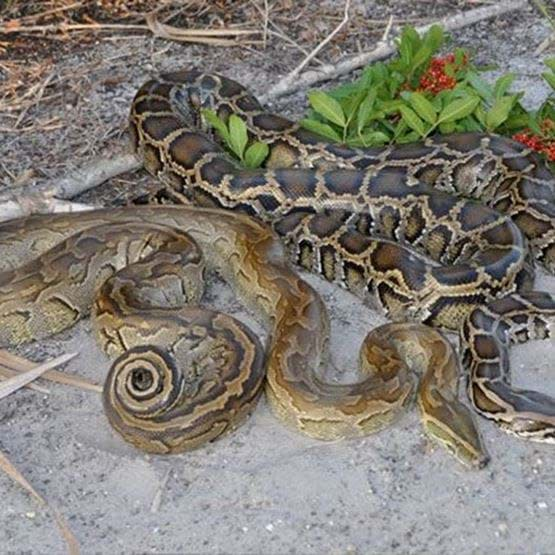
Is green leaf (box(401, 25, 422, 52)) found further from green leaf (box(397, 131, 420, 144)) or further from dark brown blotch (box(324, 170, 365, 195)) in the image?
dark brown blotch (box(324, 170, 365, 195))

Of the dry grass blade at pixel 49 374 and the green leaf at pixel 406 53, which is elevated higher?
the green leaf at pixel 406 53

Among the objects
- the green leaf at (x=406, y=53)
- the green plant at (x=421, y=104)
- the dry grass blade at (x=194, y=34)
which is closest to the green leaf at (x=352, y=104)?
the green plant at (x=421, y=104)

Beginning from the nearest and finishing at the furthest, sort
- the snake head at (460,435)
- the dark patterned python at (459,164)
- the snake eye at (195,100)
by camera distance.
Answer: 1. the snake head at (460,435)
2. the dark patterned python at (459,164)
3. the snake eye at (195,100)

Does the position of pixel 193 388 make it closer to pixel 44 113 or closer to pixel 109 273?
pixel 109 273

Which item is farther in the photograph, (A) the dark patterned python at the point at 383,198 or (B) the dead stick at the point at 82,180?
(B) the dead stick at the point at 82,180

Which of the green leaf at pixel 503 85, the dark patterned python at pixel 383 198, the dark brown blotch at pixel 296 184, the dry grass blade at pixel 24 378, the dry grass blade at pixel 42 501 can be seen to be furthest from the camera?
the green leaf at pixel 503 85

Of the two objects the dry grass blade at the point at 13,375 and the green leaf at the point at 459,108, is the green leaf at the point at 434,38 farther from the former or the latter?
the dry grass blade at the point at 13,375
